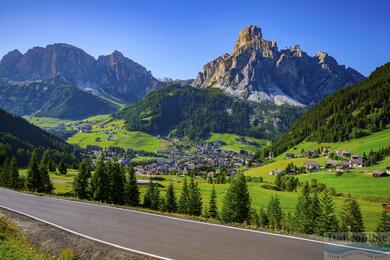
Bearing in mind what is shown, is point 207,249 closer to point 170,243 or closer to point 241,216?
point 170,243

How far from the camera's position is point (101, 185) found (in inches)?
2985

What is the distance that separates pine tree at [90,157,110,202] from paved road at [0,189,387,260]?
139ft

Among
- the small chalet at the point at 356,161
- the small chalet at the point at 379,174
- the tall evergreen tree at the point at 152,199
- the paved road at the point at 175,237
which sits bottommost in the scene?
the tall evergreen tree at the point at 152,199

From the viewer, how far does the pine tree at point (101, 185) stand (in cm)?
7519

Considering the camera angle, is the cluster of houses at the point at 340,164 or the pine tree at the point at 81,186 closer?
the pine tree at the point at 81,186

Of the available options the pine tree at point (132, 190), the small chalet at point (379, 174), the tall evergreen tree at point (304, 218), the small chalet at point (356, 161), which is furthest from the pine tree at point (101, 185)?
the small chalet at point (356, 161)

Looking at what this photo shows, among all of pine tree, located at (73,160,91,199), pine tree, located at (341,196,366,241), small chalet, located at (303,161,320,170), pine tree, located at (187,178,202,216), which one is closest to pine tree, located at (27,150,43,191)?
pine tree, located at (73,160,91,199)

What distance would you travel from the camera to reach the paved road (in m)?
17.9

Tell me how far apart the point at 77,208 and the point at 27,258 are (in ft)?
41.5

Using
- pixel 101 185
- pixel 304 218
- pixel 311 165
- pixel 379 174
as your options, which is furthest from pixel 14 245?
pixel 311 165

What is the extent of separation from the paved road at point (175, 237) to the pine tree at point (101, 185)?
4244 centimetres

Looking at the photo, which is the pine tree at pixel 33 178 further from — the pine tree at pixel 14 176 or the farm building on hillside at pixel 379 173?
the farm building on hillside at pixel 379 173

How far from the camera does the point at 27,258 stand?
22.2m

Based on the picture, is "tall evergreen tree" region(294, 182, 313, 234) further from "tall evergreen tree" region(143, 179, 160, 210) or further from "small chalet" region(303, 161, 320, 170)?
"small chalet" region(303, 161, 320, 170)
